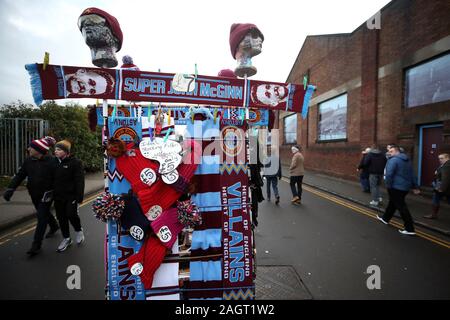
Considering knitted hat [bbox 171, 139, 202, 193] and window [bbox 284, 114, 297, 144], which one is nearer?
knitted hat [bbox 171, 139, 202, 193]

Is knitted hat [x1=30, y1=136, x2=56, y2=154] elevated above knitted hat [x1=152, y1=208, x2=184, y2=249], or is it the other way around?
knitted hat [x1=30, y1=136, x2=56, y2=154]

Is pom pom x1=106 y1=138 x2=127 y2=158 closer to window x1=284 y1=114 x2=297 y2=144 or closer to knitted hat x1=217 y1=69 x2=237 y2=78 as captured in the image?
knitted hat x1=217 y1=69 x2=237 y2=78

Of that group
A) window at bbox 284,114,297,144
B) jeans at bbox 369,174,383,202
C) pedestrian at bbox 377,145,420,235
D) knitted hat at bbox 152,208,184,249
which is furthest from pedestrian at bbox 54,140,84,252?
window at bbox 284,114,297,144

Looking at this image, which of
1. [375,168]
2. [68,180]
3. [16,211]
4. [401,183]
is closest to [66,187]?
[68,180]

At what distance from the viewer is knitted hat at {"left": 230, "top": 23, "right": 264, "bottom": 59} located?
2289 millimetres

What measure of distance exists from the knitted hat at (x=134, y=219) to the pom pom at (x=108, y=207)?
0.06 m

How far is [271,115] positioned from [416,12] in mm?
9936

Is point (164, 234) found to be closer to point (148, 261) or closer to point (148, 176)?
point (148, 261)

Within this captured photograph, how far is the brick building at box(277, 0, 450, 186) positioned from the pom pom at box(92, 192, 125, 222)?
9506 mm

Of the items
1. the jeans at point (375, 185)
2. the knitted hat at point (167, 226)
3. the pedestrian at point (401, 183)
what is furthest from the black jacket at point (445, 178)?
the knitted hat at point (167, 226)

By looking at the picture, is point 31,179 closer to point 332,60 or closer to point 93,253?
point 93,253

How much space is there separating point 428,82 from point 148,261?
10.6 m

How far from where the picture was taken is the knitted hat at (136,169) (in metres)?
2.05
